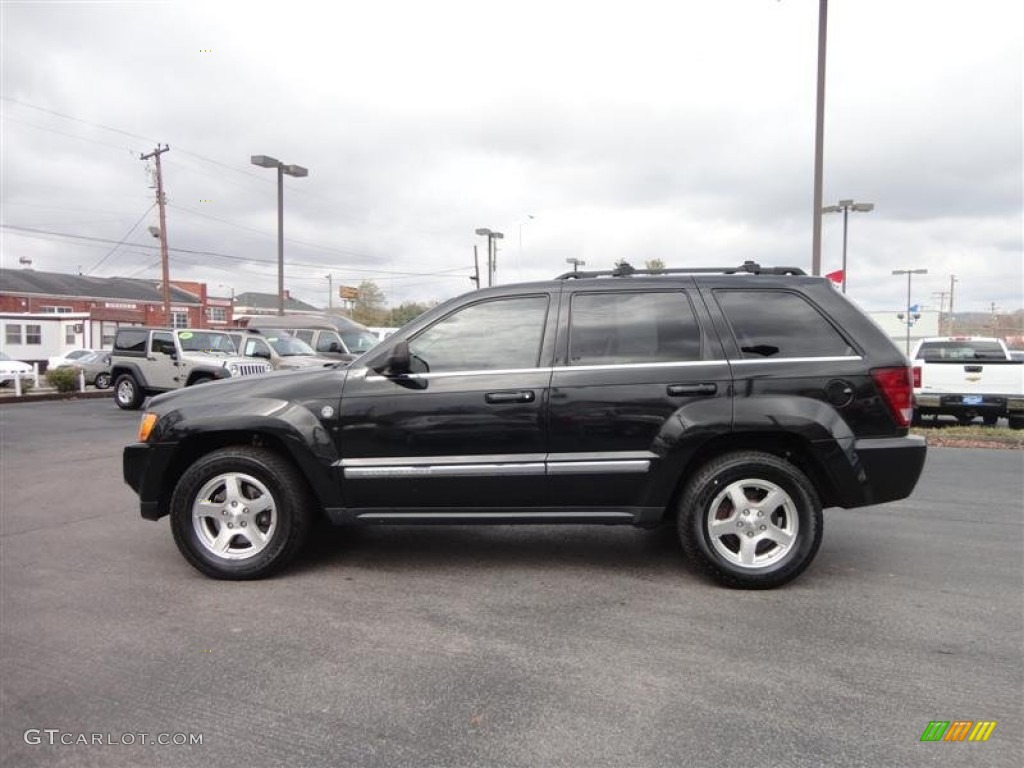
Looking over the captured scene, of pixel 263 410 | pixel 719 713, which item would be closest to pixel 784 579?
pixel 719 713

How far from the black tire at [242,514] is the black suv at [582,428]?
0.01 metres

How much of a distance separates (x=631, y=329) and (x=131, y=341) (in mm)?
16172

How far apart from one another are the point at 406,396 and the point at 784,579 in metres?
2.42

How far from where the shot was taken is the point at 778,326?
4.17 metres

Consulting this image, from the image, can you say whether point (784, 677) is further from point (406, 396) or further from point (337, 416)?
point (337, 416)

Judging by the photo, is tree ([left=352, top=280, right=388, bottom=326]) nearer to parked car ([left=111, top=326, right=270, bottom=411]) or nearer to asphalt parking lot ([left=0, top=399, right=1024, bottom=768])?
parked car ([left=111, top=326, right=270, bottom=411])

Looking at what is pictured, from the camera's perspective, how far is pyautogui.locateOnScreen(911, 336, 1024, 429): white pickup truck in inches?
465

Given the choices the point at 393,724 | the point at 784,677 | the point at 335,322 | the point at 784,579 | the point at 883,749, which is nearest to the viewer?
the point at 883,749

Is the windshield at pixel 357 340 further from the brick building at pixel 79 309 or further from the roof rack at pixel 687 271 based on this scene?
the brick building at pixel 79 309

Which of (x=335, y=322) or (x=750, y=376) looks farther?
(x=335, y=322)

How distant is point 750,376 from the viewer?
4043mm

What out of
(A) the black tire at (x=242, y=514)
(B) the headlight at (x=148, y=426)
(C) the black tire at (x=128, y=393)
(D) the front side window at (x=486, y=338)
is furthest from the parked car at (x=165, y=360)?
(D) the front side window at (x=486, y=338)

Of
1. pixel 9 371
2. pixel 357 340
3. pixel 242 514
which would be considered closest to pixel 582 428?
pixel 242 514

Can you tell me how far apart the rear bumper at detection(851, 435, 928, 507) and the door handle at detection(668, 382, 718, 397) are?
87cm
